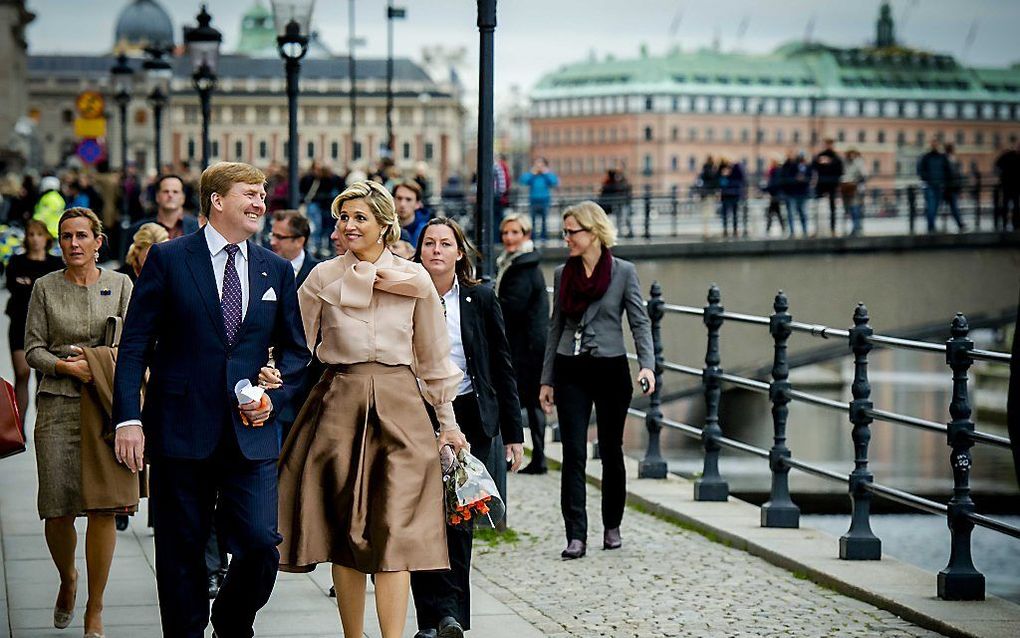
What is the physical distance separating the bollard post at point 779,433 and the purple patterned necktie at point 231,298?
5209 millimetres

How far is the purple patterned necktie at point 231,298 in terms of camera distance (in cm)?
660

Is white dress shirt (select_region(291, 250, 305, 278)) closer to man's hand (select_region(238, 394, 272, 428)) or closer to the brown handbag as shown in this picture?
the brown handbag

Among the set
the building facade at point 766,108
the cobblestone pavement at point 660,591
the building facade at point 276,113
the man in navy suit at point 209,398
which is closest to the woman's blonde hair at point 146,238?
the cobblestone pavement at point 660,591

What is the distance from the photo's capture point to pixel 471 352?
8203 mm

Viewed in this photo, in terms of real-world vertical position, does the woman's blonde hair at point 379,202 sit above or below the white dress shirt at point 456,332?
above

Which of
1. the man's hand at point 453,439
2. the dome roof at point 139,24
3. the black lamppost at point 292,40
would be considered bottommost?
the man's hand at point 453,439

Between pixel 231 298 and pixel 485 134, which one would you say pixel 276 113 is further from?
pixel 231 298

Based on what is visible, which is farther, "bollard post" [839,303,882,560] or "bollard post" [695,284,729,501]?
"bollard post" [695,284,729,501]

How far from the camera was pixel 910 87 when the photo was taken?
166375 millimetres

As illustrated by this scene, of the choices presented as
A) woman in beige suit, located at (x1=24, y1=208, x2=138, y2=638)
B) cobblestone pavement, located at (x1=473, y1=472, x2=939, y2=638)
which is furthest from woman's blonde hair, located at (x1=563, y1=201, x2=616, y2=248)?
woman in beige suit, located at (x1=24, y1=208, x2=138, y2=638)

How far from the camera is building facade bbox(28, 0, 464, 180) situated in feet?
582

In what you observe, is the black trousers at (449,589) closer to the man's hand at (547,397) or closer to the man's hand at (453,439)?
the man's hand at (453,439)

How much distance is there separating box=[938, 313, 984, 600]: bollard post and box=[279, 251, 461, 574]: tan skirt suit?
291 centimetres

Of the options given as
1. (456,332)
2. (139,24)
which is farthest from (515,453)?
(139,24)
